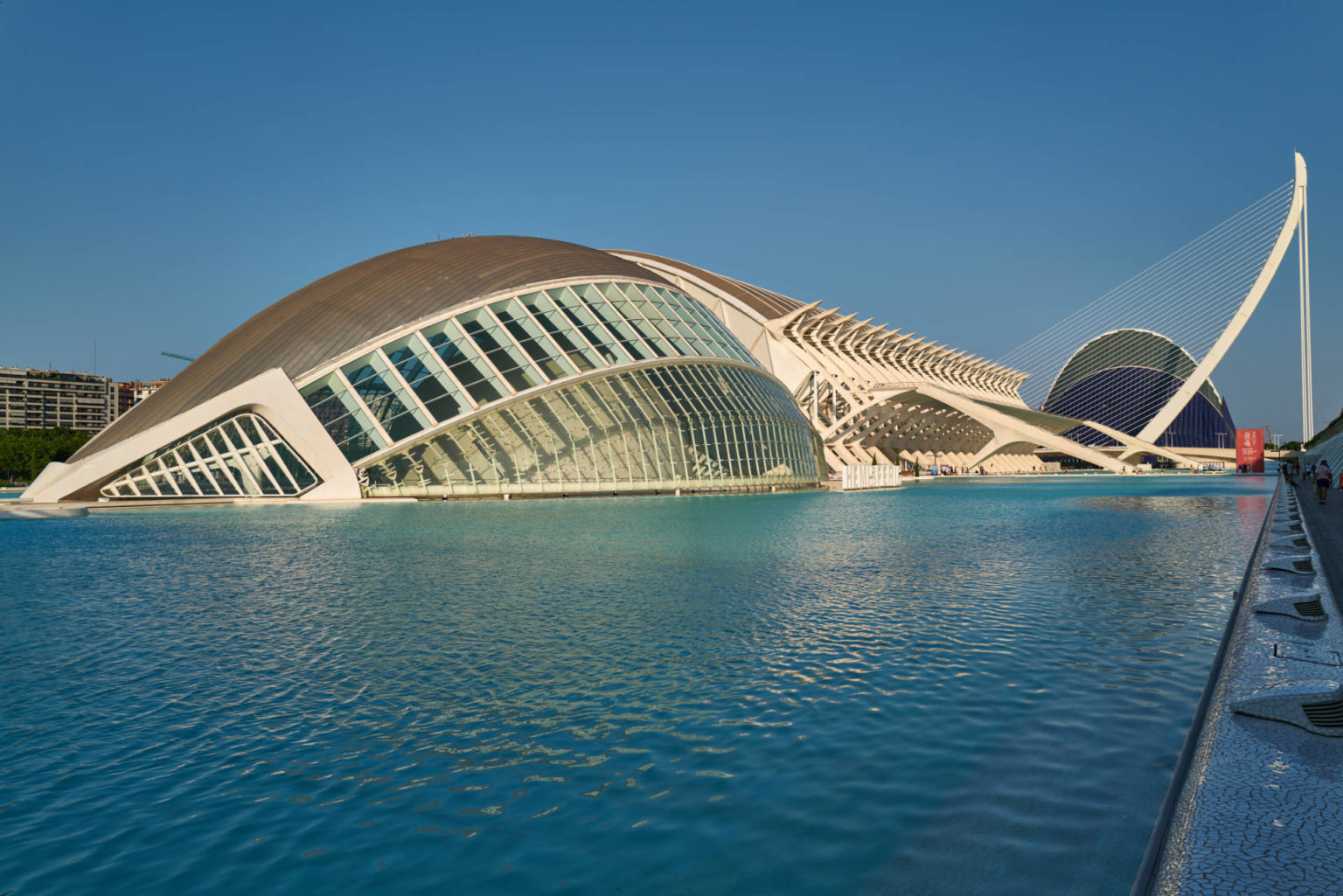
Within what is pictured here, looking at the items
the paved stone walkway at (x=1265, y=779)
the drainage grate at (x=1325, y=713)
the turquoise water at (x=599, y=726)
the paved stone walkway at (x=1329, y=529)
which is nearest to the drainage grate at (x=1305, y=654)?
the paved stone walkway at (x=1265, y=779)

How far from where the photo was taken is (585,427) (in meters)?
37.8

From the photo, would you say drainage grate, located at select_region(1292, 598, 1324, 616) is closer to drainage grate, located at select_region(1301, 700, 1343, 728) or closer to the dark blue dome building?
drainage grate, located at select_region(1301, 700, 1343, 728)

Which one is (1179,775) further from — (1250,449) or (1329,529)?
(1250,449)

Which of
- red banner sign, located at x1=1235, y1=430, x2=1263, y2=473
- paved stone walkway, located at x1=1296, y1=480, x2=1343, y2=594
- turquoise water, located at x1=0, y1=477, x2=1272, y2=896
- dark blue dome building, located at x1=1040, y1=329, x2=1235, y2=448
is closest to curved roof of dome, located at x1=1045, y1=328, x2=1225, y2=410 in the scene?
dark blue dome building, located at x1=1040, y1=329, x2=1235, y2=448

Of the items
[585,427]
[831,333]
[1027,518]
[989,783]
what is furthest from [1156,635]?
[831,333]

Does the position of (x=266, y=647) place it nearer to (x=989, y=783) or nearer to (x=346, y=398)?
(x=989, y=783)

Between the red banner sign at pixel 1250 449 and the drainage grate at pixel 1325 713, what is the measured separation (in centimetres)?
7775

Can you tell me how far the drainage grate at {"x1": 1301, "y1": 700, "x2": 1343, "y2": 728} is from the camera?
219 inches

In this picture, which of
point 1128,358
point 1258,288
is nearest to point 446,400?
point 1258,288

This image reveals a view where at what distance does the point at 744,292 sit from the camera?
79750 millimetres

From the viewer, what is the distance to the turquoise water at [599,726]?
14.0 ft

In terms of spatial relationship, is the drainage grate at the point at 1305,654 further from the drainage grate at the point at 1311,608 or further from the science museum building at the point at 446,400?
the science museum building at the point at 446,400

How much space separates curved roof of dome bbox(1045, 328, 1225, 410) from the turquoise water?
478 ft

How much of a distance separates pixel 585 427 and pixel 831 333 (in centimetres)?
4426
